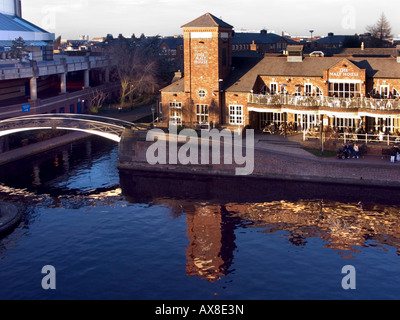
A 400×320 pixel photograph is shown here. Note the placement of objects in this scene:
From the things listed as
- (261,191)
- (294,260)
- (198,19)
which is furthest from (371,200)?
(198,19)

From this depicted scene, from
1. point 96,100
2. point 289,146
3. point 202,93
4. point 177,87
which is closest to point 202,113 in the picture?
point 202,93

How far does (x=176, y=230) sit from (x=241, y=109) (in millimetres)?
26149

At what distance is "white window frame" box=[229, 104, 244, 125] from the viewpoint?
64.9 m

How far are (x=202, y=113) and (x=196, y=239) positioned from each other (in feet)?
92.7

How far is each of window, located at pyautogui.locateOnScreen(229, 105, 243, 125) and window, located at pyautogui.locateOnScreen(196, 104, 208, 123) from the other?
281 cm

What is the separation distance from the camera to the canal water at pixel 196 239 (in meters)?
32.8

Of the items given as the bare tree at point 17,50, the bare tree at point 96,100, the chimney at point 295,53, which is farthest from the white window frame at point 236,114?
the bare tree at point 17,50

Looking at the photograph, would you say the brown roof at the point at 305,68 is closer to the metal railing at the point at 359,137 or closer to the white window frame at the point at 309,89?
the white window frame at the point at 309,89


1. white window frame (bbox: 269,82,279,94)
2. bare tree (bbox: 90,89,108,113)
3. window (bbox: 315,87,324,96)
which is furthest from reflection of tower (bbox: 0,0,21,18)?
window (bbox: 315,87,324,96)

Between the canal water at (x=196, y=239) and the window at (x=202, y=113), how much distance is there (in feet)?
39.7

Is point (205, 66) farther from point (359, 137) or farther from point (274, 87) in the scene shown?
point (359, 137)

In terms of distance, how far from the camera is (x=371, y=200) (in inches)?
1866

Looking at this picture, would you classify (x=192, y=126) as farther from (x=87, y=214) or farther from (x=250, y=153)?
(x=87, y=214)

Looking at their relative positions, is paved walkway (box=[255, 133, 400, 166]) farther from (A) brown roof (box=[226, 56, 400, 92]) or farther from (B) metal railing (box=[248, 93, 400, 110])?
(A) brown roof (box=[226, 56, 400, 92])
